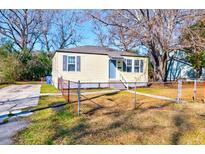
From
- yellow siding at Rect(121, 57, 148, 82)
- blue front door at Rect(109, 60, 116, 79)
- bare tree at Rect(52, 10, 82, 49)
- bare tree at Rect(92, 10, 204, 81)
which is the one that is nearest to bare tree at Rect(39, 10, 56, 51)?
bare tree at Rect(52, 10, 82, 49)

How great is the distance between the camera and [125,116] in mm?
6160

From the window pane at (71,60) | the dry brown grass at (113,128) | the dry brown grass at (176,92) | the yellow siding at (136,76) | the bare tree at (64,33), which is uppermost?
the bare tree at (64,33)

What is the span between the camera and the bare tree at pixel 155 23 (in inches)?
563

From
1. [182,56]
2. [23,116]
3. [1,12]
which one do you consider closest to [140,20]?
[182,56]

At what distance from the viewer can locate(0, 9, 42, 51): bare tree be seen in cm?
2970

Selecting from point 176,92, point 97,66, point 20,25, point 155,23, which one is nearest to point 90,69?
point 97,66

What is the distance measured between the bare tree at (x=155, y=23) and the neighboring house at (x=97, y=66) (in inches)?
73.0

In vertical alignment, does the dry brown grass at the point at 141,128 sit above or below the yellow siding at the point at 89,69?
below

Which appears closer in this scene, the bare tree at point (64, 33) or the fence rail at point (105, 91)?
the fence rail at point (105, 91)

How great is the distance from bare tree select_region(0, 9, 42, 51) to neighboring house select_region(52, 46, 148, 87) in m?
17.5

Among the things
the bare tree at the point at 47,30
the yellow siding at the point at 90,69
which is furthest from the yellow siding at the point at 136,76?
the bare tree at the point at 47,30

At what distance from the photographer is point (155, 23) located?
46.4 feet

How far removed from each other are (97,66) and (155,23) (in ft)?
16.8

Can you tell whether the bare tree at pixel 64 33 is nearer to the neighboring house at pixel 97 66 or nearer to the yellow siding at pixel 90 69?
the neighboring house at pixel 97 66
